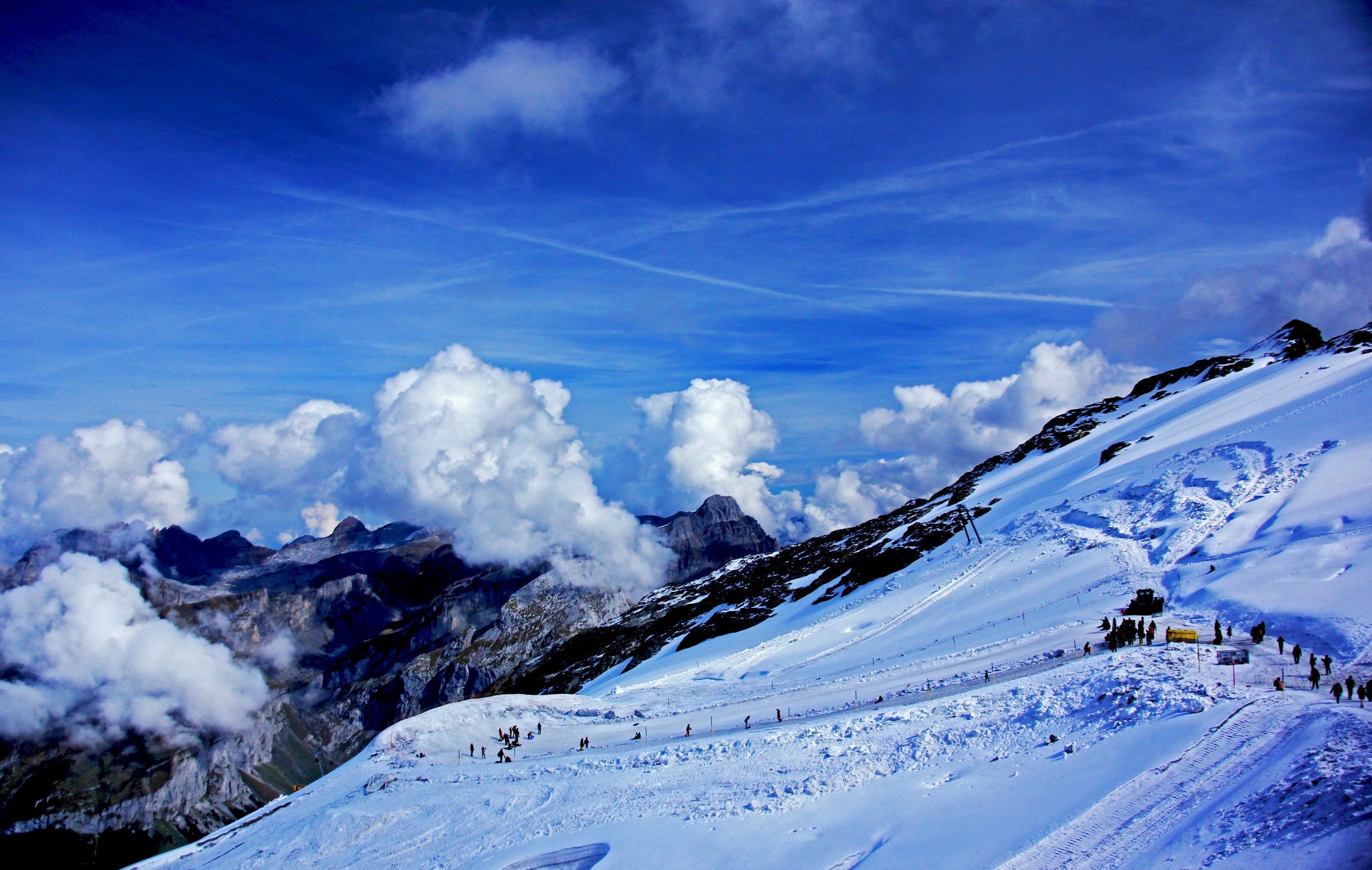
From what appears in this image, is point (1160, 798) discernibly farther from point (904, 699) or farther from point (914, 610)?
point (914, 610)

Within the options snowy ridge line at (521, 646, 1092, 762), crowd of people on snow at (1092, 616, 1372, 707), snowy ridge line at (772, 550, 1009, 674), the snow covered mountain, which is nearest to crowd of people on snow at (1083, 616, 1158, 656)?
crowd of people on snow at (1092, 616, 1372, 707)

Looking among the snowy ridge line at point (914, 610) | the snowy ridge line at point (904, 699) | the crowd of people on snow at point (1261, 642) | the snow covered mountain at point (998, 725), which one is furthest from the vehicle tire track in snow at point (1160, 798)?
the snowy ridge line at point (914, 610)

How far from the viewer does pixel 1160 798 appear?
66.0 feet

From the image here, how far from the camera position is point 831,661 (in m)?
58.1

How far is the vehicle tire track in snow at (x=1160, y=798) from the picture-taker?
61.2 ft

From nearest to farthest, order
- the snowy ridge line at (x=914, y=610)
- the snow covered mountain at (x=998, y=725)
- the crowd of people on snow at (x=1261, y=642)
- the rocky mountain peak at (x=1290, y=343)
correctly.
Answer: the snow covered mountain at (x=998, y=725) < the crowd of people on snow at (x=1261, y=642) < the snowy ridge line at (x=914, y=610) < the rocky mountain peak at (x=1290, y=343)

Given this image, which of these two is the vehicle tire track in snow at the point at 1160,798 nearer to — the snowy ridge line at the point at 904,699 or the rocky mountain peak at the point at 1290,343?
the snowy ridge line at the point at 904,699

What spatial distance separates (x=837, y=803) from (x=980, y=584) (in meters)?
43.8

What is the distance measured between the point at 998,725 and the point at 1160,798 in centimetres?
839

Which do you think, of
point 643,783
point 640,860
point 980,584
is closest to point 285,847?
point 643,783

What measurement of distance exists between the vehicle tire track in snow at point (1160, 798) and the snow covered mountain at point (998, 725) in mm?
75

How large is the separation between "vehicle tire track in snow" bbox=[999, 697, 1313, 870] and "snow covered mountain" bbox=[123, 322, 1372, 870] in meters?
0.07

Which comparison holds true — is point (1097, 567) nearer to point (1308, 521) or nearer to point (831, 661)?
point (1308, 521)

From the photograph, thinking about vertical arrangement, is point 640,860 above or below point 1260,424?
below
